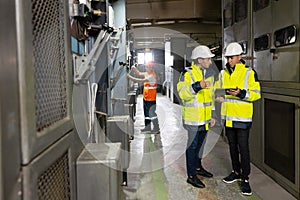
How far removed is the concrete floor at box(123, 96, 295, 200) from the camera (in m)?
2.76

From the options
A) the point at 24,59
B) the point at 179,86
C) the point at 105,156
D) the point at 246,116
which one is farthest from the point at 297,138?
the point at 24,59

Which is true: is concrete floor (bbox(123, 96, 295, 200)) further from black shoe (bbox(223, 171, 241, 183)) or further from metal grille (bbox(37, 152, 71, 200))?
metal grille (bbox(37, 152, 71, 200))

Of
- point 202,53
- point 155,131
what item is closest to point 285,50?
→ point 202,53

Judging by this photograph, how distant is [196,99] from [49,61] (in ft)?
6.59

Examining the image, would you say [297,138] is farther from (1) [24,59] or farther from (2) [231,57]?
(1) [24,59]

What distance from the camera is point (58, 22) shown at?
1104mm

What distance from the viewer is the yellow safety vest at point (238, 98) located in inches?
105

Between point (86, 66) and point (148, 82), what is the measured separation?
401 cm

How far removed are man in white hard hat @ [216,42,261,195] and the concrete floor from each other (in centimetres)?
24

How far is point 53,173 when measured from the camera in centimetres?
102

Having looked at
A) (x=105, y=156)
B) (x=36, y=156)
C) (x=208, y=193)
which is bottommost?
(x=208, y=193)

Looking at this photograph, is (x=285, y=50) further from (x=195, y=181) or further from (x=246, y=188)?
(x=195, y=181)

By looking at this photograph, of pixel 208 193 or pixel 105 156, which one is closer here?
pixel 105 156

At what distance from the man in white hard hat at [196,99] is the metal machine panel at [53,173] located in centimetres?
173
